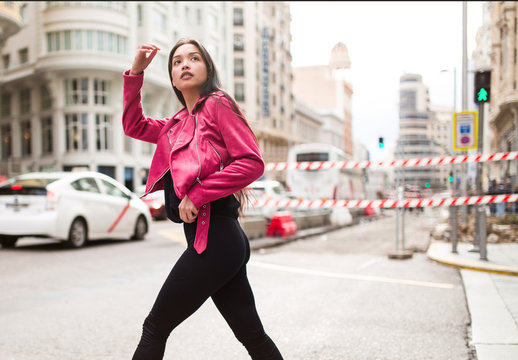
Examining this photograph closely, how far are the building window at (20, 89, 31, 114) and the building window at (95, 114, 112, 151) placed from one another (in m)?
7.17

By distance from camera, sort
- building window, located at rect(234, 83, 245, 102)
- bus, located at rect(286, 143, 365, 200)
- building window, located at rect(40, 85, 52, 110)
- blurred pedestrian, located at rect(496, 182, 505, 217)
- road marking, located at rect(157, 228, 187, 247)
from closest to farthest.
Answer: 1. blurred pedestrian, located at rect(496, 182, 505, 217)
2. road marking, located at rect(157, 228, 187, 247)
3. bus, located at rect(286, 143, 365, 200)
4. building window, located at rect(40, 85, 52, 110)
5. building window, located at rect(234, 83, 245, 102)

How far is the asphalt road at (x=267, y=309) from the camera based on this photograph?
13.4 ft

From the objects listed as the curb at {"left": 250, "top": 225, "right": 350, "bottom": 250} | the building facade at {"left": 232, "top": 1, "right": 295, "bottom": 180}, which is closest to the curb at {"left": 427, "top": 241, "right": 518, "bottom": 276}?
the curb at {"left": 250, "top": 225, "right": 350, "bottom": 250}

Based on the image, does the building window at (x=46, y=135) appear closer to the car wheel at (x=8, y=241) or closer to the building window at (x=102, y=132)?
the building window at (x=102, y=132)

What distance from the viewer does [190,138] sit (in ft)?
7.75

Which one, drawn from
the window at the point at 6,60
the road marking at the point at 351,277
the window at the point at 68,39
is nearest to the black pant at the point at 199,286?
the road marking at the point at 351,277

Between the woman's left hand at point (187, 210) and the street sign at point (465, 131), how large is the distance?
27.1 feet

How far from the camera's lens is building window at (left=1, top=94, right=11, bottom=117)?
4503 cm

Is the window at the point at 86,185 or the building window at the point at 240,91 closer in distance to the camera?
the window at the point at 86,185

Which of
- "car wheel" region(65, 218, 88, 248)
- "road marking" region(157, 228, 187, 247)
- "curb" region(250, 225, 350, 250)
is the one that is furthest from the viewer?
"road marking" region(157, 228, 187, 247)

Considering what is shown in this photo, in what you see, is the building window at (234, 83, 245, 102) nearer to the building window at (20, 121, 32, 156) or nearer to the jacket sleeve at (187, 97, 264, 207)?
the building window at (20, 121, 32, 156)

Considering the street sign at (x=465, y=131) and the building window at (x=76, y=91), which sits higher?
the building window at (x=76, y=91)

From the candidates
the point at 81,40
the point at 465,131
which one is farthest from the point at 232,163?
the point at 81,40

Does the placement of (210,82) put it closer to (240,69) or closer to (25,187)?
(25,187)
